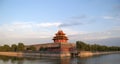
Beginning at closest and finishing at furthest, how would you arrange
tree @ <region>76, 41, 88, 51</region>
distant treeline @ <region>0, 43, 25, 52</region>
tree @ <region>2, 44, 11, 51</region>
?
distant treeline @ <region>0, 43, 25, 52</region> → tree @ <region>76, 41, 88, 51</region> → tree @ <region>2, 44, 11, 51</region>

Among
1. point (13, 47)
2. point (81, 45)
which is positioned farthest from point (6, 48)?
point (81, 45)

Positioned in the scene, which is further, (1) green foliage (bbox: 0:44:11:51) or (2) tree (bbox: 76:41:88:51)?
(1) green foliage (bbox: 0:44:11:51)

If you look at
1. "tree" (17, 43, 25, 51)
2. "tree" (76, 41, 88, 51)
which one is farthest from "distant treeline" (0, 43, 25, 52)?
"tree" (76, 41, 88, 51)

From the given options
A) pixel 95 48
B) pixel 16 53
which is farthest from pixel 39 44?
pixel 95 48

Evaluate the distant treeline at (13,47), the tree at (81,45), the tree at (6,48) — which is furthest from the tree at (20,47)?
the tree at (81,45)

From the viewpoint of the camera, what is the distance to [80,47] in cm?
6216

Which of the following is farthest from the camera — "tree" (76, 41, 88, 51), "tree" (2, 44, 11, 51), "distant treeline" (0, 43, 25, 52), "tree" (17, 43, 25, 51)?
"tree" (2, 44, 11, 51)

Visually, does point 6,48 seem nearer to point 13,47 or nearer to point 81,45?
point 13,47

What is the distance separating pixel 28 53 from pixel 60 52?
12044 millimetres

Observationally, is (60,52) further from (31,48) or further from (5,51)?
(5,51)

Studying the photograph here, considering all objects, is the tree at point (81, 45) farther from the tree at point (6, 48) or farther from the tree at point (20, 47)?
the tree at point (6, 48)

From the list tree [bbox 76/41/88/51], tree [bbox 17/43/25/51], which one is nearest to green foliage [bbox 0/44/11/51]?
tree [bbox 17/43/25/51]

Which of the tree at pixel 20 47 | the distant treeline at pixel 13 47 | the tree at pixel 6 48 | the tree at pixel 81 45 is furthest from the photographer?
the tree at pixel 6 48

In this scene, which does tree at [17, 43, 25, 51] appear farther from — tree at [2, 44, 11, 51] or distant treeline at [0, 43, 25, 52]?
tree at [2, 44, 11, 51]
